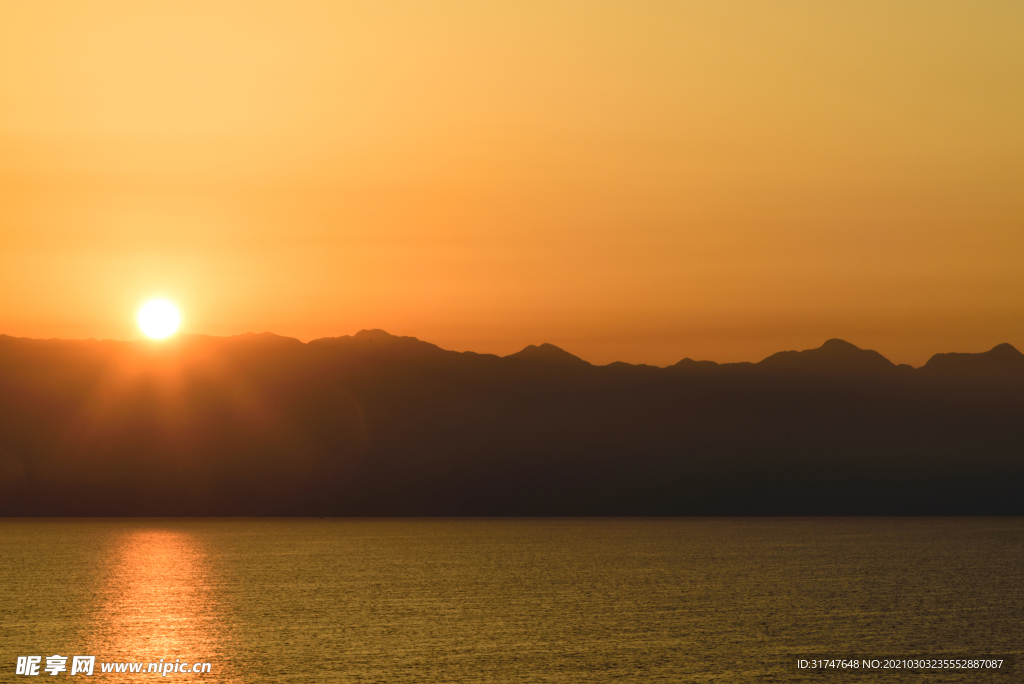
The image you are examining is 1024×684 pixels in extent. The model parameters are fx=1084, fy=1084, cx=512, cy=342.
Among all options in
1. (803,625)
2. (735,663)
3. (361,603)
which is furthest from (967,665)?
(361,603)

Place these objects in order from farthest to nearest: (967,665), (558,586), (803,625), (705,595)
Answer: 1. (558,586)
2. (705,595)
3. (803,625)
4. (967,665)

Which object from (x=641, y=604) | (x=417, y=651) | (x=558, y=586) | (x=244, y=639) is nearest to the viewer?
(x=417, y=651)

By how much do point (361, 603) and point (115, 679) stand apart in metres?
52.1

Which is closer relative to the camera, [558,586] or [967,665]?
[967,665]

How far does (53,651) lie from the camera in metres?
90.6

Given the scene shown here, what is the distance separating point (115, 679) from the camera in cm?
7700

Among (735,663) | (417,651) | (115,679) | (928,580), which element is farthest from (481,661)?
(928,580)

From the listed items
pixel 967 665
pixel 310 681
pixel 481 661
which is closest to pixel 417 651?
pixel 481 661

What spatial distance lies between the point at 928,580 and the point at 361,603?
88805 millimetres

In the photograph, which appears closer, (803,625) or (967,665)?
(967,665)

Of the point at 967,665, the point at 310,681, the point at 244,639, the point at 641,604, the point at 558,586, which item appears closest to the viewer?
the point at 310,681

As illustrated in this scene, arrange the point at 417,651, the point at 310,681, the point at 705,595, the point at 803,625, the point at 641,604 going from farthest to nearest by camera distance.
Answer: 1. the point at 705,595
2. the point at 641,604
3. the point at 803,625
4. the point at 417,651
5. the point at 310,681

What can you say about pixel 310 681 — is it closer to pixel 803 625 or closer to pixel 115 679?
pixel 115 679

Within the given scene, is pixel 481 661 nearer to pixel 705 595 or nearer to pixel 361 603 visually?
pixel 361 603
